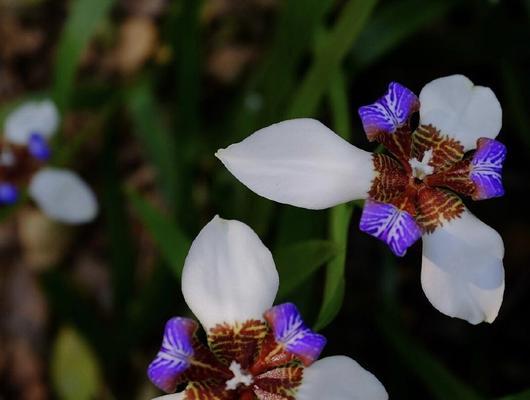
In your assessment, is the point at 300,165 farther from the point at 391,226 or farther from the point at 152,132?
the point at 152,132

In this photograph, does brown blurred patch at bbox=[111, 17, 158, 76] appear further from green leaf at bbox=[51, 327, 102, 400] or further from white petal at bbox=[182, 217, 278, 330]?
white petal at bbox=[182, 217, 278, 330]

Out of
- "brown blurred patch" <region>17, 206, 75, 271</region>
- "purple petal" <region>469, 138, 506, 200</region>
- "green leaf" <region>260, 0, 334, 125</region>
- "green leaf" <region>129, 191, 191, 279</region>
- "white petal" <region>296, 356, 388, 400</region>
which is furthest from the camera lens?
"brown blurred patch" <region>17, 206, 75, 271</region>

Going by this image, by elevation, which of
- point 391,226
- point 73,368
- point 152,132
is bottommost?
point 73,368

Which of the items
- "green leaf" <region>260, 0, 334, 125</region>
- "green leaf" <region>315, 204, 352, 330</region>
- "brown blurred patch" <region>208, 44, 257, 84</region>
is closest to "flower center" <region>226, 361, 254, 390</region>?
"green leaf" <region>315, 204, 352, 330</region>

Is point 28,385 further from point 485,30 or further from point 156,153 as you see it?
point 485,30

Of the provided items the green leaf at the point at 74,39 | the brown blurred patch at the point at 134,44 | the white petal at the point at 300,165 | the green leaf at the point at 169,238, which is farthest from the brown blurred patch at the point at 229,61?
the white petal at the point at 300,165

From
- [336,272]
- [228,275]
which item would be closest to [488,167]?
[336,272]

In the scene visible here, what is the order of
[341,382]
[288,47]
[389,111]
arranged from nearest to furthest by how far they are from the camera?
1. [341,382]
2. [389,111]
3. [288,47]
